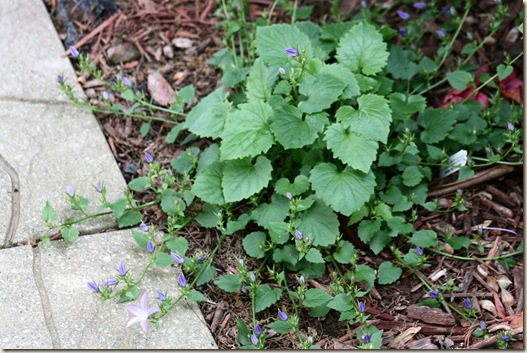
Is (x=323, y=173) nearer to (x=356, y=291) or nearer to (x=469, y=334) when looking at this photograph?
(x=356, y=291)

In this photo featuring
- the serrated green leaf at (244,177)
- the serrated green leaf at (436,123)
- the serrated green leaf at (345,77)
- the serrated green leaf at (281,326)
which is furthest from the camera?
the serrated green leaf at (436,123)

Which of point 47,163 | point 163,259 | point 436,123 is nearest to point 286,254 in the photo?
point 163,259

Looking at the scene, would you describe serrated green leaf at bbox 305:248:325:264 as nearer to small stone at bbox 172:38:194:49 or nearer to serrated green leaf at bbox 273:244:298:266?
serrated green leaf at bbox 273:244:298:266

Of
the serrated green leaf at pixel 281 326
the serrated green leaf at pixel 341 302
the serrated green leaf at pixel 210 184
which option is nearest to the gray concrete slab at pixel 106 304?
the serrated green leaf at pixel 281 326

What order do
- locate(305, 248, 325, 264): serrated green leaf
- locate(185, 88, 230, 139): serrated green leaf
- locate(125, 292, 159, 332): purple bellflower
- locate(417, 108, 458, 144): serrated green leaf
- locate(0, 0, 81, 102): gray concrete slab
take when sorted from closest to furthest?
locate(125, 292, 159, 332): purple bellflower
locate(305, 248, 325, 264): serrated green leaf
locate(185, 88, 230, 139): serrated green leaf
locate(417, 108, 458, 144): serrated green leaf
locate(0, 0, 81, 102): gray concrete slab

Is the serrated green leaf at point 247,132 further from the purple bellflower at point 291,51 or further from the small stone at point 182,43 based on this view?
the small stone at point 182,43

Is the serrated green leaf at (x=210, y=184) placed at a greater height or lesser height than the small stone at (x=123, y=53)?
lesser

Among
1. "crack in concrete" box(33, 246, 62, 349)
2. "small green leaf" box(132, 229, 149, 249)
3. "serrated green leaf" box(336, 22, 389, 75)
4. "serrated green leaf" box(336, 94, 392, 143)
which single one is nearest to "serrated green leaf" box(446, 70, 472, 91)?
"serrated green leaf" box(336, 22, 389, 75)
